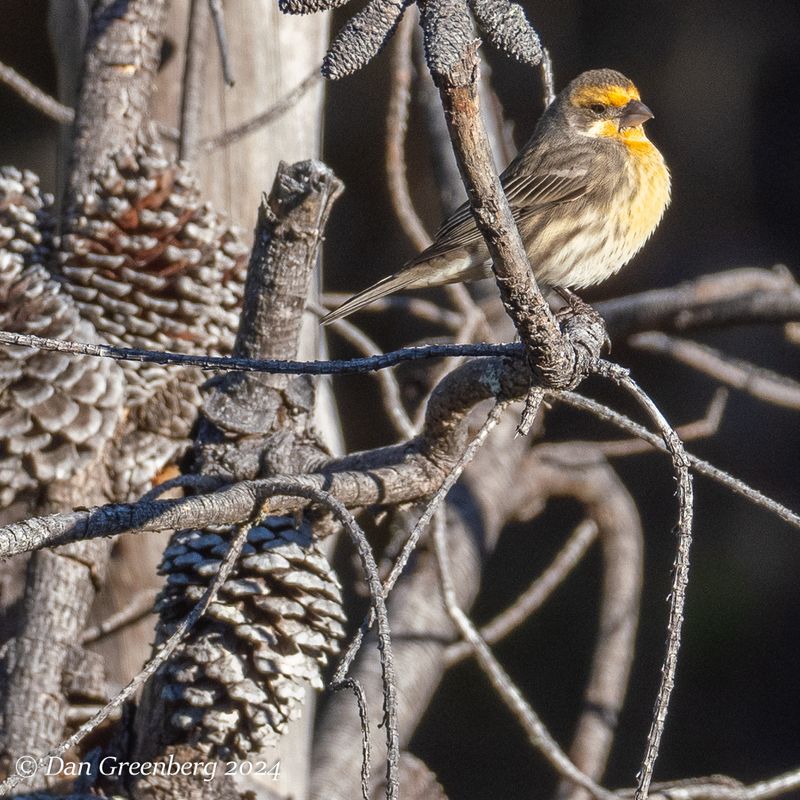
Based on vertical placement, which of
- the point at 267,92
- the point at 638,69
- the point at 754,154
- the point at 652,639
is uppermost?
the point at 638,69

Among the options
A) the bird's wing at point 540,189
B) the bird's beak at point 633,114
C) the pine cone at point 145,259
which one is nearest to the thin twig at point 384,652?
the pine cone at point 145,259

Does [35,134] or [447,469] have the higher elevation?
[35,134]

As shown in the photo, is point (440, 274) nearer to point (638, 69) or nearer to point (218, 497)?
point (218, 497)

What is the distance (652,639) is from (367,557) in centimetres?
441

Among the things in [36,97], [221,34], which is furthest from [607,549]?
[36,97]

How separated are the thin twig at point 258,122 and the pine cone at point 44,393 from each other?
574 mm

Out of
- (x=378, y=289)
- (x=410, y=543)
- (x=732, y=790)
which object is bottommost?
(x=732, y=790)

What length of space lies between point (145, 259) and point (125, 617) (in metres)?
0.81

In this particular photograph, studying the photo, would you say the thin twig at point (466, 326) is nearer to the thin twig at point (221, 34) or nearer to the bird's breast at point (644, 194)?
the bird's breast at point (644, 194)

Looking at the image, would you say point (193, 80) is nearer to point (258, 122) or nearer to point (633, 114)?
point (258, 122)

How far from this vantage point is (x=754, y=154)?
6.01 m

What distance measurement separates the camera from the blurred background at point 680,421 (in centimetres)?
561

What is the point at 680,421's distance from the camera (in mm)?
5746

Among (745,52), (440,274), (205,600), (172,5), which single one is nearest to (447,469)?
(205,600)
